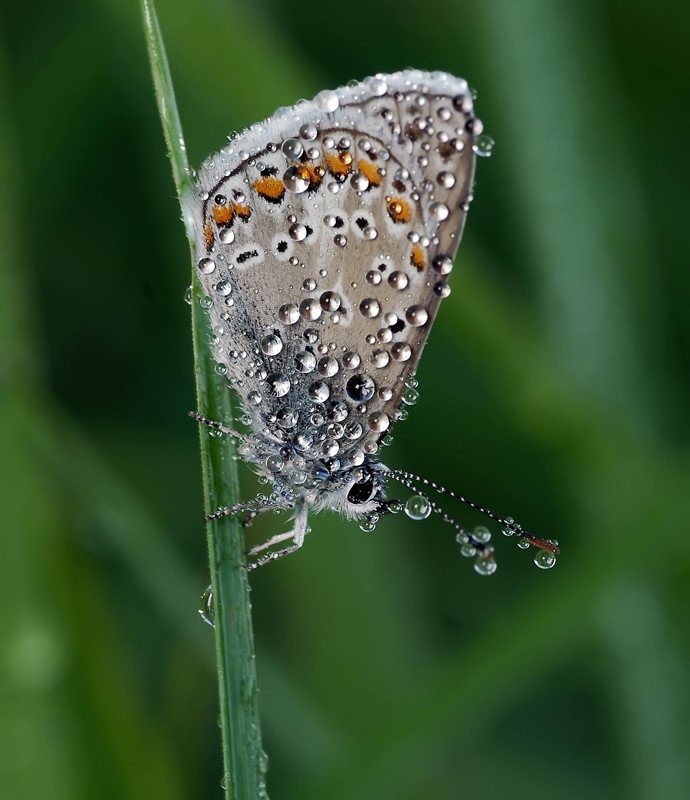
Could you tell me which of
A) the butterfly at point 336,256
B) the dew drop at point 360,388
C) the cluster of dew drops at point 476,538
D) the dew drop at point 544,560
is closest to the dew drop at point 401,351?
the butterfly at point 336,256

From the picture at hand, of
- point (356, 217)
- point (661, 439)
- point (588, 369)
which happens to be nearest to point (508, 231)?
point (588, 369)

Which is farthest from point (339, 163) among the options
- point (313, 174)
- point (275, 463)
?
point (275, 463)

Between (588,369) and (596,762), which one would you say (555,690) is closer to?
(596,762)

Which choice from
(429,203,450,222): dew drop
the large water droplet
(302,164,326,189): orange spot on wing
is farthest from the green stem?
the large water droplet

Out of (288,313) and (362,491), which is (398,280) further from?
(362,491)

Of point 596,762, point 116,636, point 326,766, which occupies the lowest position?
point 596,762

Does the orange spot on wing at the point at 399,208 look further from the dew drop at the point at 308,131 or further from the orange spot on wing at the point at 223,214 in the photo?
the orange spot on wing at the point at 223,214

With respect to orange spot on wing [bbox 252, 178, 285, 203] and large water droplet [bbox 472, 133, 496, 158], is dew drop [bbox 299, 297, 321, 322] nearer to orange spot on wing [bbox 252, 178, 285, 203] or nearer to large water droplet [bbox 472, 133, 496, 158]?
orange spot on wing [bbox 252, 178, 285, 203]
